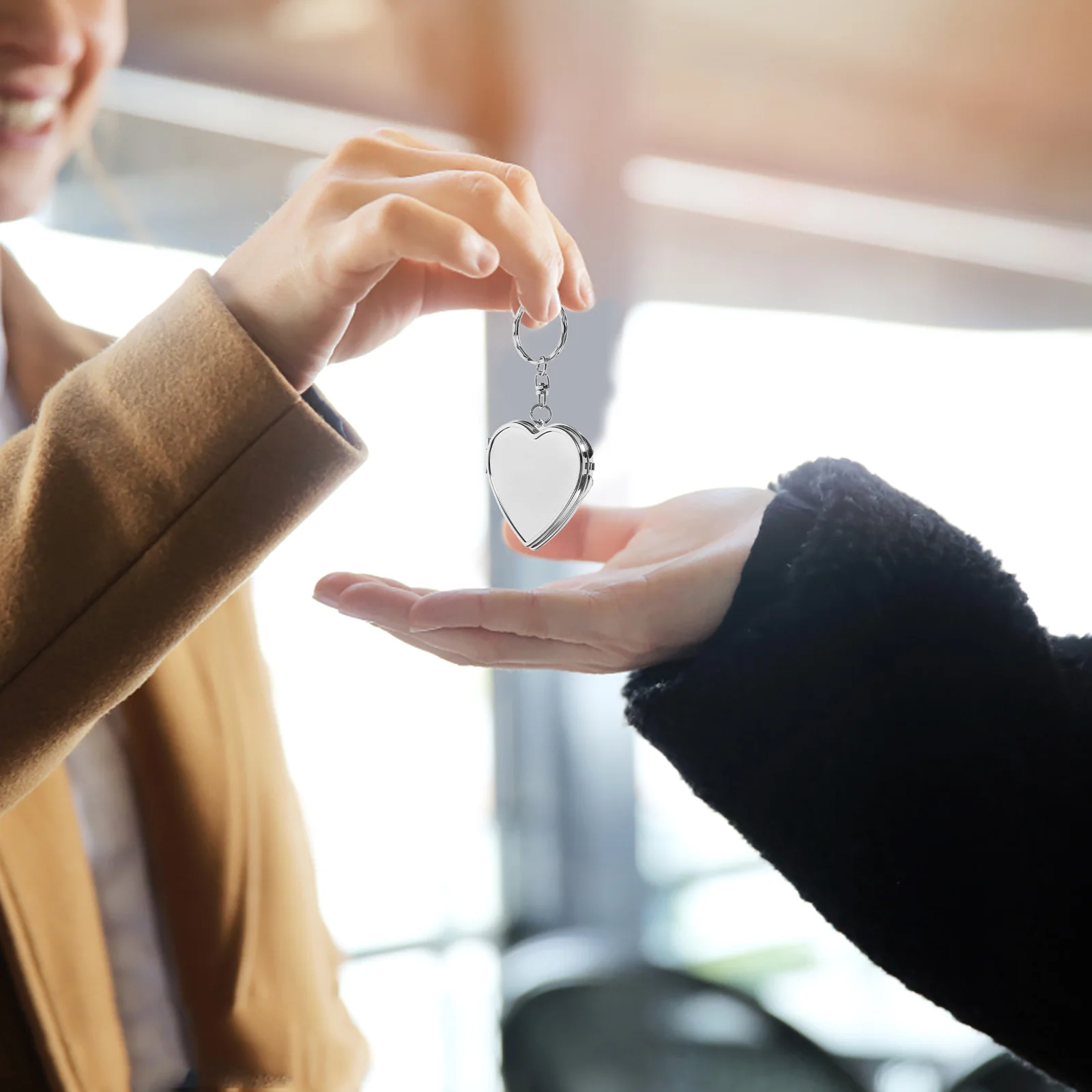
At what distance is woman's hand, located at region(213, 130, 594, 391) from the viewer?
1.05ft

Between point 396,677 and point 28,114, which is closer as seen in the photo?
point 28,114

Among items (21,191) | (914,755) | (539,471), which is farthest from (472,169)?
(21,191)

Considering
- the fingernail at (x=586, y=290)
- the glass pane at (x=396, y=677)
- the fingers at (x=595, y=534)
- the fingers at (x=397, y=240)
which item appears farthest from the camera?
the glass pane at (x=396, y=677)

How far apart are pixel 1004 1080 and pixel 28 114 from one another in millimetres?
1327

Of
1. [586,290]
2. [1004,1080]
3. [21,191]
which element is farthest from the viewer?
[1004,1080]

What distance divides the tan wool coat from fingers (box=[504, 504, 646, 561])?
19 cm

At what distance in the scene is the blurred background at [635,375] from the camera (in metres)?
1.00

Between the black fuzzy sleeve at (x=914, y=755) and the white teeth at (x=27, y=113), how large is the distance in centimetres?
66

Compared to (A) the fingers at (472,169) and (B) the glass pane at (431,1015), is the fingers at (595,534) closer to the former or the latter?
(A) the fingers at (472,169)

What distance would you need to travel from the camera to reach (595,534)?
1.74 feet

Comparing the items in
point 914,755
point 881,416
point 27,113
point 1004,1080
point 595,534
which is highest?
point 27,113

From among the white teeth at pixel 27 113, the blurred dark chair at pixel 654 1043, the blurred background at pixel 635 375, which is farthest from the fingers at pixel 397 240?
the blurred dark chair at pixel 654 1043

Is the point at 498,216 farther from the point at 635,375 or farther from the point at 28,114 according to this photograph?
the point at 635,375

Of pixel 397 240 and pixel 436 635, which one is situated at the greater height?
pixel 397 240
